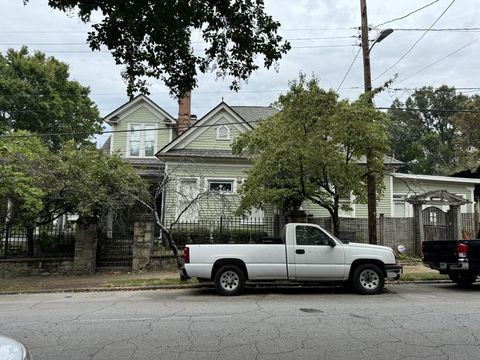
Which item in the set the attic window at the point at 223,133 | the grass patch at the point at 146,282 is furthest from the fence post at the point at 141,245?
the attic window at the point at 223,133

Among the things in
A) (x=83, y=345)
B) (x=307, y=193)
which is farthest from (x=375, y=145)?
(x=83, y=345)

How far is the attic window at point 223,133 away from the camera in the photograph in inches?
919

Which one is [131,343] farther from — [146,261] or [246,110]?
[246,110]

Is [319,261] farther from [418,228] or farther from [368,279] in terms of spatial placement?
[418,228]

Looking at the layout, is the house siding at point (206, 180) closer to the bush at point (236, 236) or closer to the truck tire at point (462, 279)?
the bush at point (236, 236)

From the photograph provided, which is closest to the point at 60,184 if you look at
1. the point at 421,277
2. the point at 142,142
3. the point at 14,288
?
the point at 14,288

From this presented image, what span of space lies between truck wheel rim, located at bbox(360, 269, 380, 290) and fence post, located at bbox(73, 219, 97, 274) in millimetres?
9578

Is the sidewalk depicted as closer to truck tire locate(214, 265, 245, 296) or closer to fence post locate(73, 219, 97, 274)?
fence post locate(73, 219, 97, 274)

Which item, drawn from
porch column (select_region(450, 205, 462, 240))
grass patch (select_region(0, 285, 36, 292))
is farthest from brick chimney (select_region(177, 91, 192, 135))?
porch column (select_region(450, 205, 462, 240))

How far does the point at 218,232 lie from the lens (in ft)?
59.8

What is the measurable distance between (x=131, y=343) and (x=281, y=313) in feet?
10.5

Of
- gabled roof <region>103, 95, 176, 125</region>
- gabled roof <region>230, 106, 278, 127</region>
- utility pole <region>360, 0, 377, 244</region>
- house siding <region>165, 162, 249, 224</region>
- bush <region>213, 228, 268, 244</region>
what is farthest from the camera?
gabled roof <region>230, 106, 278, 127</region>

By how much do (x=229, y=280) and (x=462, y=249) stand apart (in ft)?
20.2

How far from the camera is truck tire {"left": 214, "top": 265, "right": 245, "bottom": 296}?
1111cm
